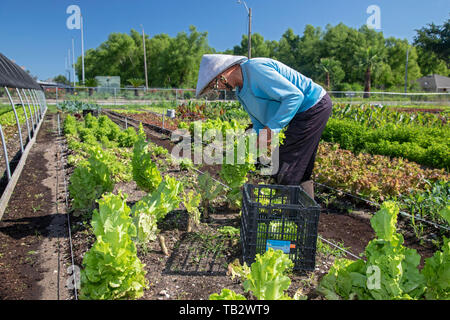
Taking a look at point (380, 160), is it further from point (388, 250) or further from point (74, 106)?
point (74, 106)

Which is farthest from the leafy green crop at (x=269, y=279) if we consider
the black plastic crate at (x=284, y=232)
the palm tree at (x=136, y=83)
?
the palm tree at (x=136, y=83)

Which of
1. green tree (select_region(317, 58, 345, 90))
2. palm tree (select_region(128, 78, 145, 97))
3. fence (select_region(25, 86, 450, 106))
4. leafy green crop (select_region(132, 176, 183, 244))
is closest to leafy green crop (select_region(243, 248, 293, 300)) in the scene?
leafy green crop (select_region(132, 176, 183, 244))

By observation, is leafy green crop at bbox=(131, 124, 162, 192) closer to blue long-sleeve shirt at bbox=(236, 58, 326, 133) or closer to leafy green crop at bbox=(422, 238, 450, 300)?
blue long-sleeve shirt at bbox=(236, 58, 326, 133)

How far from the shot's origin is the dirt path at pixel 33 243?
2412mm

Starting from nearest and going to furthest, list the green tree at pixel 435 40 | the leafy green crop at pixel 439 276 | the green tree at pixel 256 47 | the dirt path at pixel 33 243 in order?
the leafy green crop at pixel 439 276
the dirt path at pixel 33 243
the green tree at pixel 435 40
the green tree at pixel 256 47

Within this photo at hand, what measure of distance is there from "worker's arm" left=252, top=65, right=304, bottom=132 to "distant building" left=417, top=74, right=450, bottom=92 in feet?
205

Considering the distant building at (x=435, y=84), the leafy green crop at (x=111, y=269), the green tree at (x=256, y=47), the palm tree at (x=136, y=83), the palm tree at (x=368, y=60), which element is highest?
the green tree at (x=256, y=47)

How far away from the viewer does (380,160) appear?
5578 mm

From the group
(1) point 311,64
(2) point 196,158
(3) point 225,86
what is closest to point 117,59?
(1) point 311,64

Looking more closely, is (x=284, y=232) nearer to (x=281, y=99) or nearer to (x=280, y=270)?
(x=280, y=270)

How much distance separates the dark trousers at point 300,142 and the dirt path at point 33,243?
2.04m

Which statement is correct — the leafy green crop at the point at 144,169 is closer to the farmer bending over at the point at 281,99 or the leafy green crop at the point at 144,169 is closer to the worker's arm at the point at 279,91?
the farmer bending over at the point at 281,99
